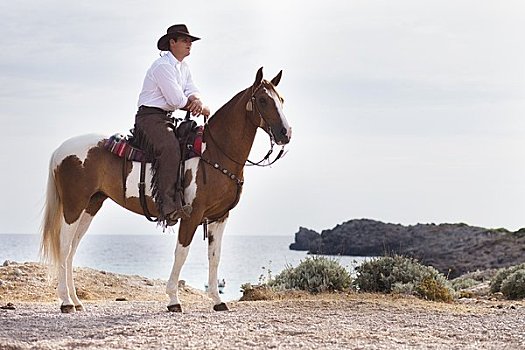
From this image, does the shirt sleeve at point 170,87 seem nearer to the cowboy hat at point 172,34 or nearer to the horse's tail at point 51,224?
the cowboy hat at point 172,34

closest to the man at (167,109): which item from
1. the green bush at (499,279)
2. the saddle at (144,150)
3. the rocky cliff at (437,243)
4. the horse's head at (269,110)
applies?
the saddle at (144,150)

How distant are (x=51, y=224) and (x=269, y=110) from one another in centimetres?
327

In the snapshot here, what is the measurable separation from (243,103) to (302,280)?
441 centimetres

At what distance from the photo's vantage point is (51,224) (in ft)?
37.3

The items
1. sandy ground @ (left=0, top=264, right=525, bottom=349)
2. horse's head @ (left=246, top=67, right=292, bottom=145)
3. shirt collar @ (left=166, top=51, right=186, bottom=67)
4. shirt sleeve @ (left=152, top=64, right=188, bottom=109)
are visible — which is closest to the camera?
sandy ground @ (left=0, top=264, right=525, bottom=349)

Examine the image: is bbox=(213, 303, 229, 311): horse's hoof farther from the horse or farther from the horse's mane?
the horse's mane

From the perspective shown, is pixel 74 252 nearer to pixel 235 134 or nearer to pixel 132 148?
pixel 132 148

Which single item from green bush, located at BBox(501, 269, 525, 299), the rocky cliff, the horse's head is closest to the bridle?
the horse's head

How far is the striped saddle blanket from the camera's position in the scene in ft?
35.2

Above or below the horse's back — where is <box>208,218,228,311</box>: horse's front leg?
below

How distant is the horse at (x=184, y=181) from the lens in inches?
416

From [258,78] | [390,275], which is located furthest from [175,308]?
[390,275]

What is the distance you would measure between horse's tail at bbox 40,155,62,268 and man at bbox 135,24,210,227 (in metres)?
1.38

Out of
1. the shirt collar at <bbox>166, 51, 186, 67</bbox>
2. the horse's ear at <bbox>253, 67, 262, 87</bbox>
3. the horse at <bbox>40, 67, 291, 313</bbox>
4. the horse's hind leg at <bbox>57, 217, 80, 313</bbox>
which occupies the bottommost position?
the horse's hind leg at <bbox>57, 217, 80, 313</bbox>
